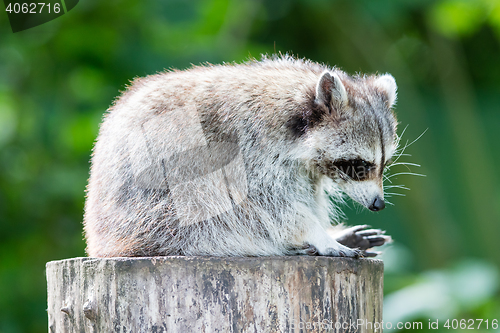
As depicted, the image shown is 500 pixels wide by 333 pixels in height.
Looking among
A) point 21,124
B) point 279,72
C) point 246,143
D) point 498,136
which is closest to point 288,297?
point 246,143

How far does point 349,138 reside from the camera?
137 inches

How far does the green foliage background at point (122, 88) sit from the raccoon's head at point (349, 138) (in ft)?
7.00

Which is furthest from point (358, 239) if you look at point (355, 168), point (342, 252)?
point (342, 252)

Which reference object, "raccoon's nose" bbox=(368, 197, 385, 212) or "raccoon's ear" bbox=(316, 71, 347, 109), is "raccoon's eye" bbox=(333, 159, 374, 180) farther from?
"raccoon's ear" bbox=(316, 71, 347, 109)

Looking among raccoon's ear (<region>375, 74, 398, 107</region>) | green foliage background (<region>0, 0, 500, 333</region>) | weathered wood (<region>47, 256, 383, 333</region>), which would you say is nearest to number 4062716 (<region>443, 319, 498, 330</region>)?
green foliage background (<region>0, 0, 500, 333</region>)

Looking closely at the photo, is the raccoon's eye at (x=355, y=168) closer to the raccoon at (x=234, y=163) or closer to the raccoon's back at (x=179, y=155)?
the raccoon at (x=234, y=163)

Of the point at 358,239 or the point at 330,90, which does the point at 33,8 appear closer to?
the point at 330,90

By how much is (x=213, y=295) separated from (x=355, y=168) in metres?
1.35

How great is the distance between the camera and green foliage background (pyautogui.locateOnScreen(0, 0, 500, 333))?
682cm

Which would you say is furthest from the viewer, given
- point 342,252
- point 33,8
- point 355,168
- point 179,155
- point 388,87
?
point 33,8

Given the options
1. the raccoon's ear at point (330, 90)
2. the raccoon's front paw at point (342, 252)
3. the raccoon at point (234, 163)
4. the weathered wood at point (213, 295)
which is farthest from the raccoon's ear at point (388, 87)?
the weathered wood at point (213, 295)

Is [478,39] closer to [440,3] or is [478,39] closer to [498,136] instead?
[498,136]

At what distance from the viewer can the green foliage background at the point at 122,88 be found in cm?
682

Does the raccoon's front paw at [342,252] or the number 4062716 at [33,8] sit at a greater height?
the number 4062716 at [33,8]
